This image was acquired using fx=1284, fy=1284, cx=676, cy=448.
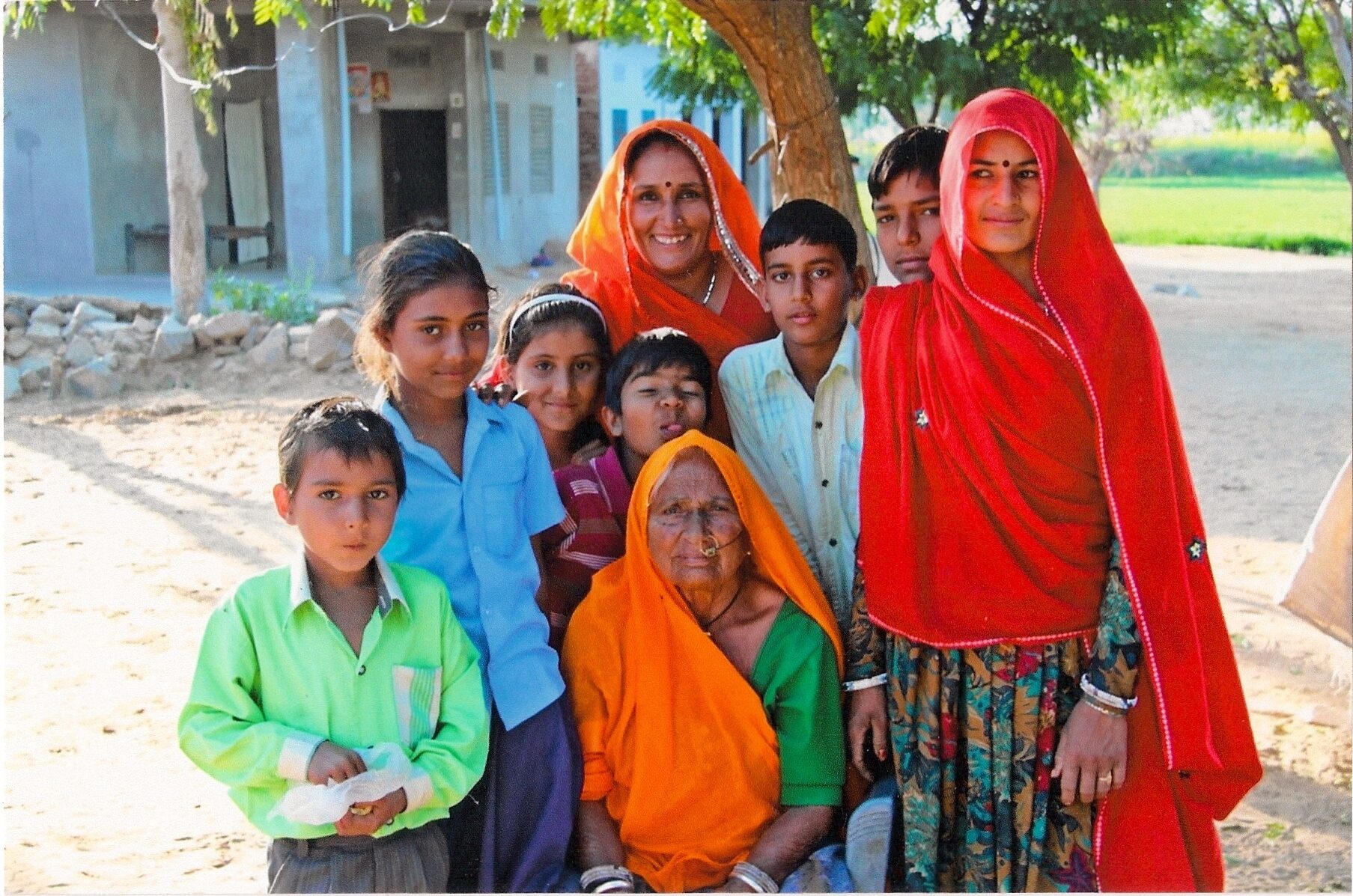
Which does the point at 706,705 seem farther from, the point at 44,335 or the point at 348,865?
the point at 44,335

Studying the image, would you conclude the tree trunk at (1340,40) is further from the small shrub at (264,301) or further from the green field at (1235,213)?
the green field at (1235,213)

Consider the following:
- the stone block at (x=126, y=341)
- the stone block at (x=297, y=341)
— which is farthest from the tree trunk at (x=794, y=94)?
the stone block at (x=126, y=341)

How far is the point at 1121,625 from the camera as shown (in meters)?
2.27

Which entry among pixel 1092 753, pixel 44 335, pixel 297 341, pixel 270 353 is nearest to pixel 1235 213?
pixel 297 341

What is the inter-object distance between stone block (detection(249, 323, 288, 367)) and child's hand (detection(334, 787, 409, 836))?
31.3 ft

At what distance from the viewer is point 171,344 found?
37.2 ft

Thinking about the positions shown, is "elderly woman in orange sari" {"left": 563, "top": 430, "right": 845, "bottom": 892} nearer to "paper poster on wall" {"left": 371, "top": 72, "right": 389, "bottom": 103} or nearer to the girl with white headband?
the girl with white headband

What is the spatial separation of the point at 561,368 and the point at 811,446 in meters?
0.65

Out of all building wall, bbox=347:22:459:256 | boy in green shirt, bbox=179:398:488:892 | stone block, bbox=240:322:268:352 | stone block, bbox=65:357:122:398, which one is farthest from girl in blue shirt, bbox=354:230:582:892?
building wall, bbox=347:22:459:256

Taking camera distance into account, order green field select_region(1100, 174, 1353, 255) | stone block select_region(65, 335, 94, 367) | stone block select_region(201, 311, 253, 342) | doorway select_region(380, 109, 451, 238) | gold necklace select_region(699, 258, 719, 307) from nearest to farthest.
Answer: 1. gold necklace select_region(699, 258, 719, 307)
2. stone block select_region(65, 335, 94, 367)
3. stone block select_region(201, 311, 253, 342)
4. doorway select_region(380, 109, 451, 238)
5. green field select_region(1100, 174, 1353, 255)

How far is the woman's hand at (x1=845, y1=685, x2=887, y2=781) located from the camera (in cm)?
250

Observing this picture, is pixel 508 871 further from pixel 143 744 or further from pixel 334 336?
pixel 334 336

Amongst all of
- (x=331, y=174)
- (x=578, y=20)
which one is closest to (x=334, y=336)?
(x=331, y=174)

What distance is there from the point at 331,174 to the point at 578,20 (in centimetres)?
1037
